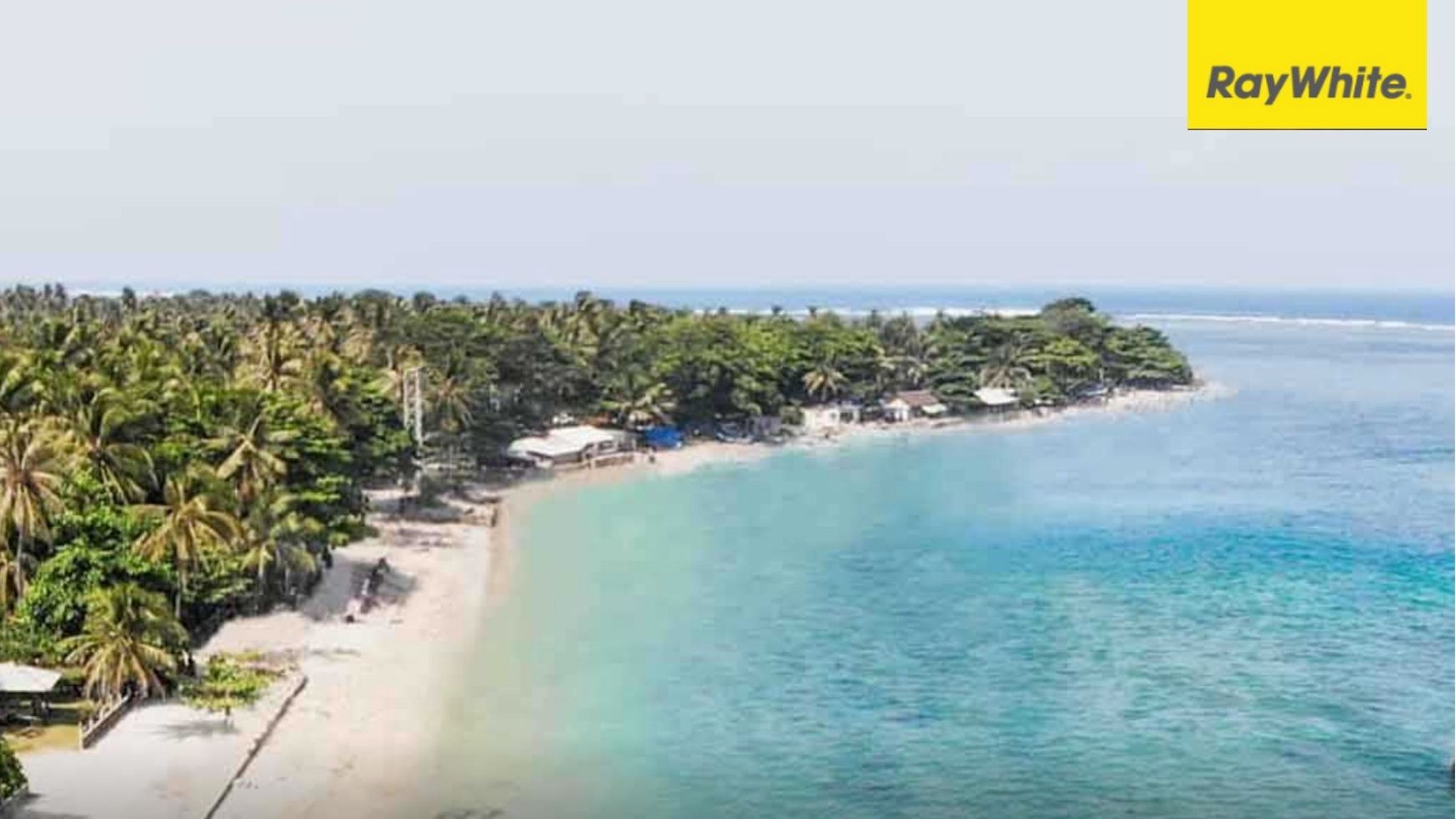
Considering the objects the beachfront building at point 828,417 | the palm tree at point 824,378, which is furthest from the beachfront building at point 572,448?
the palm tree at point 824,378

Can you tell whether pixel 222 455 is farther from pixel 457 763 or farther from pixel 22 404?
pixel 457 763

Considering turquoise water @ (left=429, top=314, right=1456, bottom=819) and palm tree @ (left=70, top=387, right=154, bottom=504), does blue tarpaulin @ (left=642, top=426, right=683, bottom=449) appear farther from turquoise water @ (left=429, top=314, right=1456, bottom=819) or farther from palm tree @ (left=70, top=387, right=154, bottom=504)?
palm tree @ (left=70, top=387, right=154, bottom=504)

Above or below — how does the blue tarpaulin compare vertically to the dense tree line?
below

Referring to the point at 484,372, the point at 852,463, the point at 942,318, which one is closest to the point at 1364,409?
the point at 942,318

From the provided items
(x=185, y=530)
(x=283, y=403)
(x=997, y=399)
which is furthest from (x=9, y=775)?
(x=997, y=399)

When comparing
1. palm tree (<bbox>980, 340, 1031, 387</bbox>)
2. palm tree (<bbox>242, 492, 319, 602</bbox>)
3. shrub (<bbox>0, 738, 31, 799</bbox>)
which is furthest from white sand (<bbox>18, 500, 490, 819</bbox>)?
palm tree (<bbox>980, 340, 1031, 387</bbox>)
